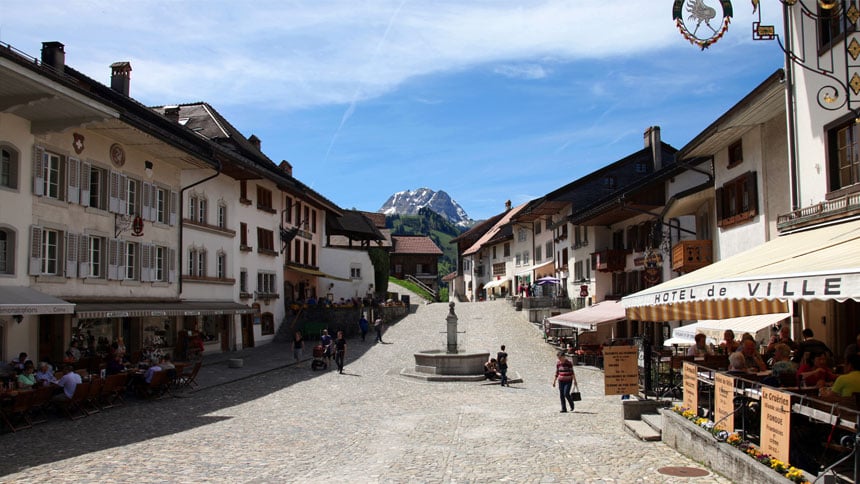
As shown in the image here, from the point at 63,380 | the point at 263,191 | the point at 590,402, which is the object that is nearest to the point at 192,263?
the point at 263,191

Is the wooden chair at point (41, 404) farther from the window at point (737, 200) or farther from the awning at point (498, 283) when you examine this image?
the awning at point (498, 283)

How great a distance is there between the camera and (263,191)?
137 ft

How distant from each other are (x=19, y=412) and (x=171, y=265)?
50.0 feet

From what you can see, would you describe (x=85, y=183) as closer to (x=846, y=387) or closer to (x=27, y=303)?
(x=27, y=303)

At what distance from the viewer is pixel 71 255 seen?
2370 centimetres

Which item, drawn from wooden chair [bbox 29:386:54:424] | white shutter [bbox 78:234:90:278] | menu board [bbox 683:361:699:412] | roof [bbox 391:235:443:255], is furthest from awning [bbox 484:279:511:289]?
menu board [bbox 683:361:699:412]

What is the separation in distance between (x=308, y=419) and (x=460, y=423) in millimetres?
3552

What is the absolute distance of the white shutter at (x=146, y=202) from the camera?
28297 mm

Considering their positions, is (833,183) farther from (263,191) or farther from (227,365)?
(263,191)

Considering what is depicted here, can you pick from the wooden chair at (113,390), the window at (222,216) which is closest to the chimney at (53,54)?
the window at (222,216)

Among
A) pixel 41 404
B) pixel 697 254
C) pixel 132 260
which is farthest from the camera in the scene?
pixel 132 260

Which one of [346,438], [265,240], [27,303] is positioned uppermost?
[265,240]

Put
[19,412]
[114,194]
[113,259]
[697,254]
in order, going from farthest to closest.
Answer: [697,254] < [114,194] < [113,259] < [19,412]

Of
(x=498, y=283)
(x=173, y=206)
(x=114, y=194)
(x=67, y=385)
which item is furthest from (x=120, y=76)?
(x=498, y=283)
